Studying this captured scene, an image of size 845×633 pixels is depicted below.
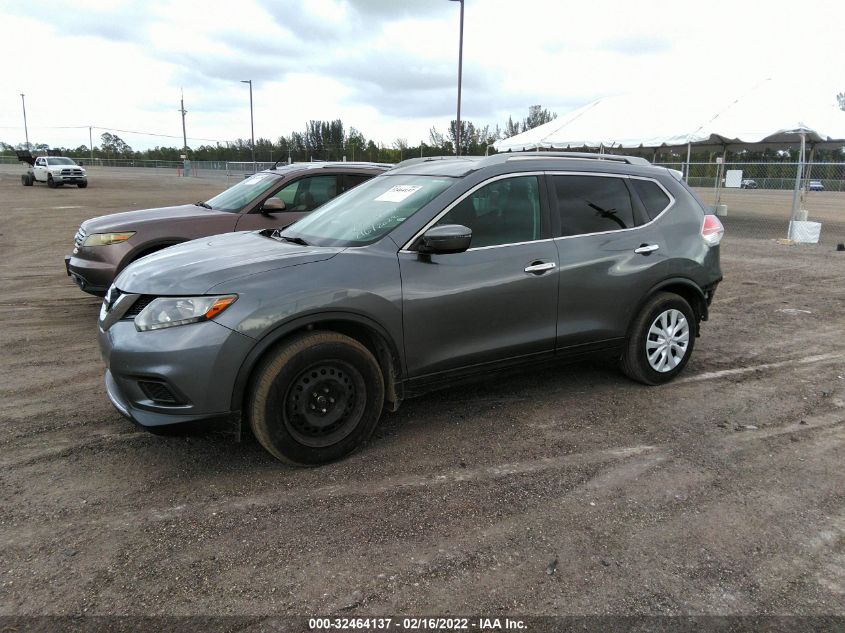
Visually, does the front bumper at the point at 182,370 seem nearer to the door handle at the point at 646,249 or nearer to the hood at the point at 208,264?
the hood at the point at 208,264

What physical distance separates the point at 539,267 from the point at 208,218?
426cm

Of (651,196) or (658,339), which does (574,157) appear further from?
(658,339)

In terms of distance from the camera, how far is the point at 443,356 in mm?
3889

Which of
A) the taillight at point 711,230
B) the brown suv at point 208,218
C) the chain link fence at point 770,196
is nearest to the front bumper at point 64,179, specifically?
the chain link fence at point 770,196

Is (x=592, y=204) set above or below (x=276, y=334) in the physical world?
above

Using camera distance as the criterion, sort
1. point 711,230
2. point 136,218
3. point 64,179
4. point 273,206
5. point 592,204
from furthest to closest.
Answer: point 64,179, point 273,206, point 136,218, point 711,230, point 592,204

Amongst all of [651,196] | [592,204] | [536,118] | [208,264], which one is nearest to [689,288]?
[651,196]

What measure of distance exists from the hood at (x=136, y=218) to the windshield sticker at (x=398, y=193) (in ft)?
10.4

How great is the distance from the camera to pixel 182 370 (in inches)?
126

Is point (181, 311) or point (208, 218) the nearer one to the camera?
point (181, 311)

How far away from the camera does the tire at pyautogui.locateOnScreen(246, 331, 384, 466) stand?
3350 mm

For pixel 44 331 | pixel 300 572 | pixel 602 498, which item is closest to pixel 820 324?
pixel 602 498

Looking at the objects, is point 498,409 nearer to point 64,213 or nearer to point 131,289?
point 131,289

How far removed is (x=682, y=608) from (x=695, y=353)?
3.81m
